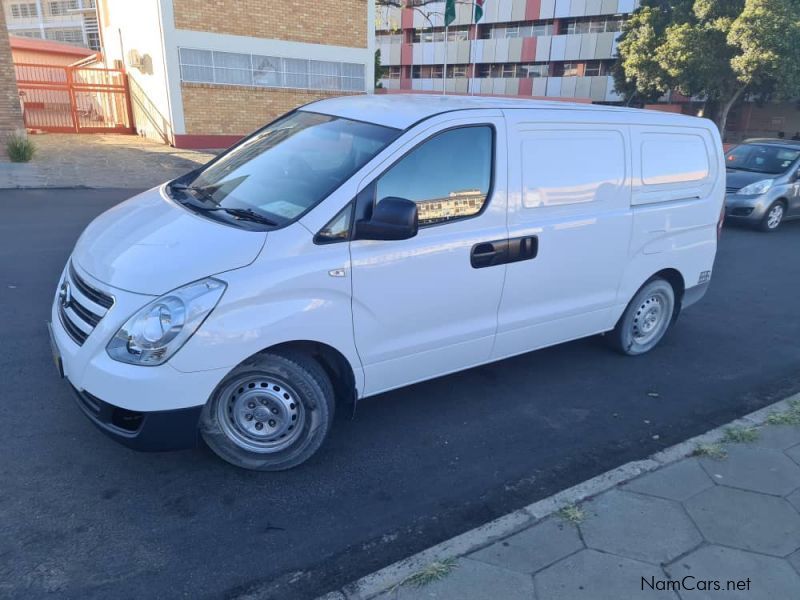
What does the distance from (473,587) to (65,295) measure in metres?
2.66

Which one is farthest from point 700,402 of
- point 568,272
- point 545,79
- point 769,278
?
point 545,79

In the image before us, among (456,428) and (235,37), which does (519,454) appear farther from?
(235,37)

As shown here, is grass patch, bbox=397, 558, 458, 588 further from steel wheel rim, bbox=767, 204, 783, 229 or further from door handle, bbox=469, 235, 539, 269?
steel wheel rim, bbox=767, 204, 783, 229

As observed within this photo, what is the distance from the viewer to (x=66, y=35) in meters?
55.8

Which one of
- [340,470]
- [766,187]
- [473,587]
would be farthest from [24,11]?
[473,587]

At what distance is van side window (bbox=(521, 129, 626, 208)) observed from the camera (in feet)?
12.7

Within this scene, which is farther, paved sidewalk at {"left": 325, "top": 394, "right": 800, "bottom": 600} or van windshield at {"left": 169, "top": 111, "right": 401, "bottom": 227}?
van windshield at {"left": 169, "top": 111, "right": 401, "bottom": 227}

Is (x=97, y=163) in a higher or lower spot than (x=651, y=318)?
lower

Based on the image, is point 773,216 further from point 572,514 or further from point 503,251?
point 572,514

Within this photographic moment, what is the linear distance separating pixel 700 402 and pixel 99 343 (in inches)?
160

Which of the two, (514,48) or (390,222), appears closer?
(390,222)

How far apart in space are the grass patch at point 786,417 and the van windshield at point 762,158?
9250 millimetres

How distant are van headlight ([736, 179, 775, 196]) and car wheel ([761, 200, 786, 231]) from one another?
0.34 m

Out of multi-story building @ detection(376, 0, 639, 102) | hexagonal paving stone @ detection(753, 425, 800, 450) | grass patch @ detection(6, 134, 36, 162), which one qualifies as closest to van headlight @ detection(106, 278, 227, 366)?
hexagonal paving stone @ detection(753, 425, 800, 450)
